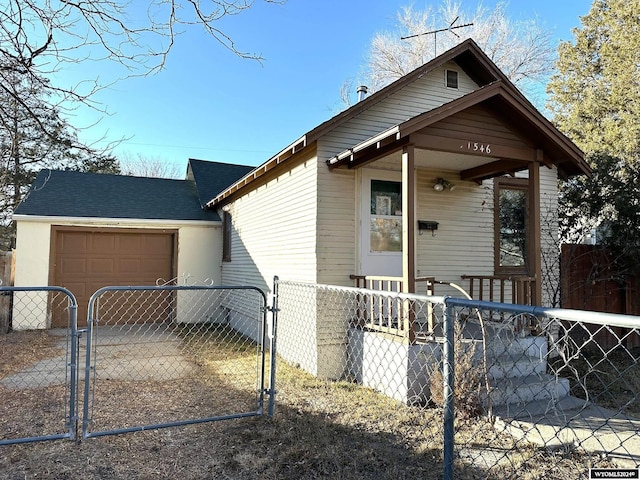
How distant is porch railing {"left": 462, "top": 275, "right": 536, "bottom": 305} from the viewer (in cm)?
593

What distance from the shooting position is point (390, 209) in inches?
259

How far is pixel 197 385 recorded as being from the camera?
16.9 feet

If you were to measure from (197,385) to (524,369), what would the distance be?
13.9 ft

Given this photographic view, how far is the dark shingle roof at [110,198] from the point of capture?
383 inches

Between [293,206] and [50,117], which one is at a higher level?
[50,117]

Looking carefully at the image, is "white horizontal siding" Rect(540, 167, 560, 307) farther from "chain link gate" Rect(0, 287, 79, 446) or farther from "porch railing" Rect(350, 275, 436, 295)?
"chain link gate" Rect(0, 287, 79, 446)

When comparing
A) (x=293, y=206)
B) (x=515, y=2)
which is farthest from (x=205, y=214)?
(x=515, y=2)

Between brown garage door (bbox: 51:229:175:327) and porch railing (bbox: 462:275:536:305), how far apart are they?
23.9 feet

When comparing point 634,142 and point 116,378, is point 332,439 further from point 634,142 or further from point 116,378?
point 634,142

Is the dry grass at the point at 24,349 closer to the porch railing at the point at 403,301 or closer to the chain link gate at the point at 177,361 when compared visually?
the chain link gate at the point at 177,361

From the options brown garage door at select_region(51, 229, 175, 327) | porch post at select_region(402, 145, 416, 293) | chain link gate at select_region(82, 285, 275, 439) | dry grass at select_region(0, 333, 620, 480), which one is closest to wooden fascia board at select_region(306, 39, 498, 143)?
porch post at select_region(402, 145, 416, 293)

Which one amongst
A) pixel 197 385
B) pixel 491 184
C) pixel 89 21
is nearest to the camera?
pixel 89 21

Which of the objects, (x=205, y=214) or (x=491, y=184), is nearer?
(x=491, y=184)

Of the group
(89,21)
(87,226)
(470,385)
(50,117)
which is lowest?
(470,385)
